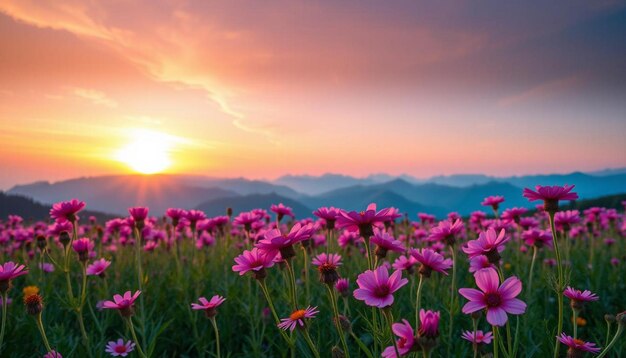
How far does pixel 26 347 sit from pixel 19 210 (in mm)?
31588

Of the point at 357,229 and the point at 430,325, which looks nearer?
the point at 430,325

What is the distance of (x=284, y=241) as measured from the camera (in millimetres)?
1893

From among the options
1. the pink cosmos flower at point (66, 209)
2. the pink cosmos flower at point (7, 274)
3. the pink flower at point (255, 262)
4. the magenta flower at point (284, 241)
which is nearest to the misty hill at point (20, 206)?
the pink cosmos flower at point (66, 209)

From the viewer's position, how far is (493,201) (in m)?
4.40

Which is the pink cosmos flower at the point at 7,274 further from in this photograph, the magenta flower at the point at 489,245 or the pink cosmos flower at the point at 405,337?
the magenta flower at the point at 489,245

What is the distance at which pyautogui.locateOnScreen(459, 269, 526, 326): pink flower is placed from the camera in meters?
1.51

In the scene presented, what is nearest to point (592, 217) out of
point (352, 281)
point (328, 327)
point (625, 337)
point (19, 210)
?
point (625, 337)

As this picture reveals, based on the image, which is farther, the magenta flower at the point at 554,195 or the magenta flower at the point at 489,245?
the magenta flower at the point at 554,195

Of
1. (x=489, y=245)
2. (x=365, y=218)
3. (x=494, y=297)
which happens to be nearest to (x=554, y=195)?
(x=489, y=245)

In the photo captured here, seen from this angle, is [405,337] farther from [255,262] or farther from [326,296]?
[326,296]

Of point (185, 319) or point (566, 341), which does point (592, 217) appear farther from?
point (185, 319)

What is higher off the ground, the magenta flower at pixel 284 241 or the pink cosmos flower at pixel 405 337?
the magenta flower at pixel 284 241

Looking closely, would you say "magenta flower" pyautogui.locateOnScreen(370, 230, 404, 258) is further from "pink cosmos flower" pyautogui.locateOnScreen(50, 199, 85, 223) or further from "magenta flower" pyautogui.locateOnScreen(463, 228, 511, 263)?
"pink cosmos flower" pyautogui.locateOnScreen(50, 199, 85, 223)

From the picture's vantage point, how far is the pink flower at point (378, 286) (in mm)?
1647
